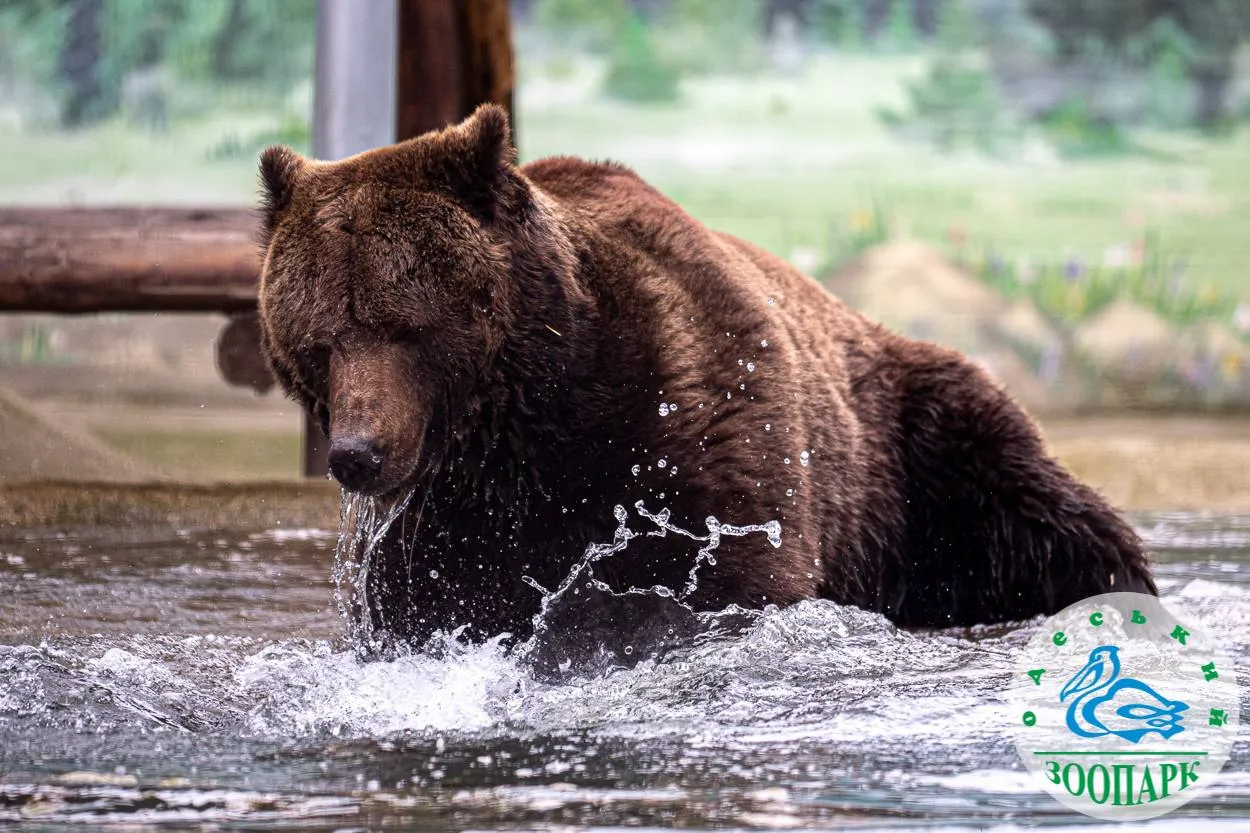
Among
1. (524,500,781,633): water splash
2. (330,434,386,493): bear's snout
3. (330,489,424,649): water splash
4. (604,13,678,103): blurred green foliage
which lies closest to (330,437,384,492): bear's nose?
(330,434,386,493): bear's snout

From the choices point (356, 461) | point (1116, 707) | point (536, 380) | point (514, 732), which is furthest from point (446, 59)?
point (1116, 707)

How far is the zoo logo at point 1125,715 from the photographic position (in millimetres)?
3047

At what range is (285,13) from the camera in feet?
37.0

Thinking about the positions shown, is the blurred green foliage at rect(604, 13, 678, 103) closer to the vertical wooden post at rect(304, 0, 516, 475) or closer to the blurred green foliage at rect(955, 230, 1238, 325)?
the blurred green foliage at rect(955, 230, 1238, 325)

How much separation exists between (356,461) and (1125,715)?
176cm

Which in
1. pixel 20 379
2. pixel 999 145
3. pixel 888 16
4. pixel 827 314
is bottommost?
pixel 20 379

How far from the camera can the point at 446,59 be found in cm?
742

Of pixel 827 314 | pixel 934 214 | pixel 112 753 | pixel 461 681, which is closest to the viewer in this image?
pixel 112 753

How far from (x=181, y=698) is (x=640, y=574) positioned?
1.11 meters

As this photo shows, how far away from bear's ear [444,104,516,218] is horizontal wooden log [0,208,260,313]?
12.4ft

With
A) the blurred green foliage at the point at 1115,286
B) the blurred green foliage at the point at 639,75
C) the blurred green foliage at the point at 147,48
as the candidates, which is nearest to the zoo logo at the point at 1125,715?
the blurred green foliage at the point at 1115,286

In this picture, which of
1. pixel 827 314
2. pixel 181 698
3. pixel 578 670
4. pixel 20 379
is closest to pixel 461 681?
pixel 578 670

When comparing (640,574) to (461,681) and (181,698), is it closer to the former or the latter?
(461,681)

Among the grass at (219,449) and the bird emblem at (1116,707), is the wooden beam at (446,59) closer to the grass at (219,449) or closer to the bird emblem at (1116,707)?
the grass at (219,449)
